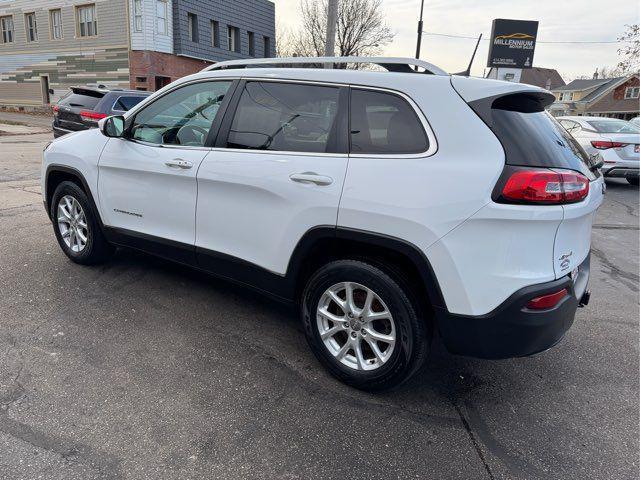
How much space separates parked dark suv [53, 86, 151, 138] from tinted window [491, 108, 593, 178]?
9.25 meters

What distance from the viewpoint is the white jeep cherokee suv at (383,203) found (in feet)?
7.59

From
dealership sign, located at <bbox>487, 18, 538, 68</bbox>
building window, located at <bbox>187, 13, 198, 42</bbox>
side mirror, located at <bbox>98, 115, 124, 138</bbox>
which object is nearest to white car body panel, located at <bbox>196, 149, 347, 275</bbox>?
side mirror, located at <bbox>98, 115, 124, 138</bbox>

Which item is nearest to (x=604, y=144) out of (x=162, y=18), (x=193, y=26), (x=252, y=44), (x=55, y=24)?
(x=162, y=18)

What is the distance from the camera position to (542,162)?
235 centimetres

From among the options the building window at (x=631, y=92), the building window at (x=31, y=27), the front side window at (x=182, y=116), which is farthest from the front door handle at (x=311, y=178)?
the building window at (x=631, y=92)

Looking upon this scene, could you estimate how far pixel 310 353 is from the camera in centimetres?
324

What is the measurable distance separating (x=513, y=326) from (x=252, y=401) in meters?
1.46

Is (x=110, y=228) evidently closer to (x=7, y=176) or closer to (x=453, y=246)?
(x=453, y=246)

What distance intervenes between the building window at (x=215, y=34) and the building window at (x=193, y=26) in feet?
4.95

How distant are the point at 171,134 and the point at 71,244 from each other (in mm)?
1714

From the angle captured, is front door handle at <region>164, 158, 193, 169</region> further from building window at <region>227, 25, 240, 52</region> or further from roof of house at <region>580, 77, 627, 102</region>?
roof of house at <region>580, 77, 627, 102</region>

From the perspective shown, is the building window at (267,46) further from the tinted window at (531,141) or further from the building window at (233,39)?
the tinted window at (531,141)

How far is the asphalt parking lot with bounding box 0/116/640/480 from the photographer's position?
2266mm

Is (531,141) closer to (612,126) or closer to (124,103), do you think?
(124,103)
